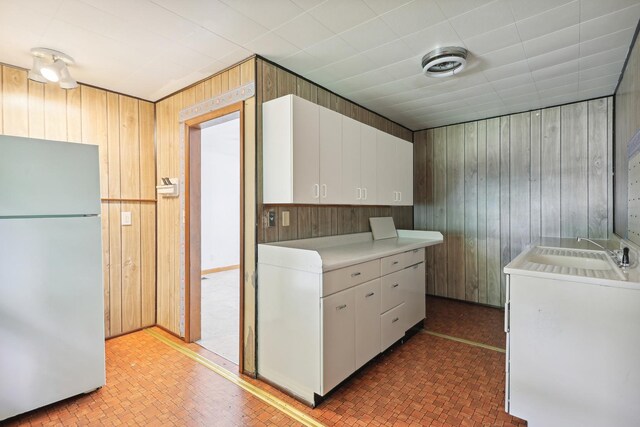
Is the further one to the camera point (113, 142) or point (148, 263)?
point (148, 263)

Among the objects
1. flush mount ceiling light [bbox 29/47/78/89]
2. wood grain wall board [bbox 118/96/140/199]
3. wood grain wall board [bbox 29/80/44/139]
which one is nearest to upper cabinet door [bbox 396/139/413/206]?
wood grain wall board [bbox 118/96/140/199]

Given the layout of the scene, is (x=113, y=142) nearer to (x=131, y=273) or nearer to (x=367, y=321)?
(x=131, y=273)

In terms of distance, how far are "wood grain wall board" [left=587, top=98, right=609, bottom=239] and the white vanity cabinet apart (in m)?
2.39

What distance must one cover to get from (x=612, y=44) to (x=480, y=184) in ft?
6.72

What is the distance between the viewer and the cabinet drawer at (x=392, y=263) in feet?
8.44

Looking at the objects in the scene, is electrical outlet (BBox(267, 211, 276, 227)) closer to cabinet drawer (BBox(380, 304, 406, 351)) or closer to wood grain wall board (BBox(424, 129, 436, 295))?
cabinet drawer (BBox(380, 304, 406, 351))

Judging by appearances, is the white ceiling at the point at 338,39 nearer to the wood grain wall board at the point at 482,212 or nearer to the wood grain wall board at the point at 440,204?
the wood grain wall board at the point at 482,212

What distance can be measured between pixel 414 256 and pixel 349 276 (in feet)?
3.71

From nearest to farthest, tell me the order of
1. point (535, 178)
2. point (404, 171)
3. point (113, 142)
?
point (113, 142)
point (404, 171)
point (535, 178)

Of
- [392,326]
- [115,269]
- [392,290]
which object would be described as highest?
[115,269]

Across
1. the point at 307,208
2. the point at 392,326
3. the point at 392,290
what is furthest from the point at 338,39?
the point at 392,326

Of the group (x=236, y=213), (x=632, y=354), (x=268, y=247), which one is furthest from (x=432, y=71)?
(x=236, y=213)

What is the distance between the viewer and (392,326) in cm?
270

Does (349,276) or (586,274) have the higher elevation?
(586,274)
